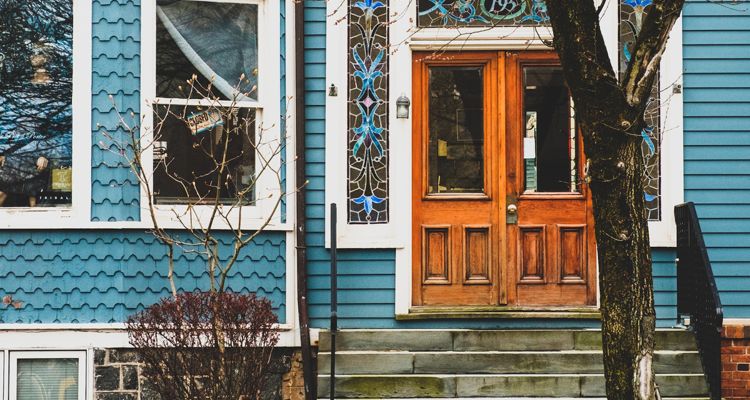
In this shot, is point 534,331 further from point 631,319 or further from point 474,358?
point 631,319

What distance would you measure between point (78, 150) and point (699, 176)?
526 centimetres

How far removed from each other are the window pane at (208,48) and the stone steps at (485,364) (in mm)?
2320

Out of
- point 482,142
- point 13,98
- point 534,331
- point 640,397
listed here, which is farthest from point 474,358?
point 13,98

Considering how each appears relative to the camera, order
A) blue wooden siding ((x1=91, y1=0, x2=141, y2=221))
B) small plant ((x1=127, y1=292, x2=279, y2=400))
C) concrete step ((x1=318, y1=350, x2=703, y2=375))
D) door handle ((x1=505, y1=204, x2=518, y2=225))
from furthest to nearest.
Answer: door handle ((x1=505, y1=204, x2=518, y2=225)) → blue wooden siding ((x1=91, y1=0, x2=141, y2=221)) → concrete step ((x1=318, y1=350, x2=703, y2=375)) → small plant ((x1=127, y1=292, x2=279, y2=400))

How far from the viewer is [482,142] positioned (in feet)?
32.1

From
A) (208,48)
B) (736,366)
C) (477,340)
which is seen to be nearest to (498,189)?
(477,340)

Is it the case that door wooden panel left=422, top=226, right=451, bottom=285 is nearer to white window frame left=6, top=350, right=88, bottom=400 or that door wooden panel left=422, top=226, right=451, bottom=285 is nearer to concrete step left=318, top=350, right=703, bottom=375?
concrete step left=318, top=350, right=703, bottom=375

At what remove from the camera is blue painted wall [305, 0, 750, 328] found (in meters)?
9.48

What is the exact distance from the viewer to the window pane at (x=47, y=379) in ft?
30.2

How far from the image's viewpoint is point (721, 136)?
9508mm

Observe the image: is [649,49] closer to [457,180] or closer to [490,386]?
Result: [490,386]

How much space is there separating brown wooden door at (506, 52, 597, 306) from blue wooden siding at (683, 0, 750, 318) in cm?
99

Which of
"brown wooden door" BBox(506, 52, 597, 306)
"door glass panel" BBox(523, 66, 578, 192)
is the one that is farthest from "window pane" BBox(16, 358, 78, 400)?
"door glass panel" BBox(523, 66, 578, 192)

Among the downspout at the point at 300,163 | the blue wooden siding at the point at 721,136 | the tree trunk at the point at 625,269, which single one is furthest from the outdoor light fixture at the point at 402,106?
the tree trunk at the point at 625,269
